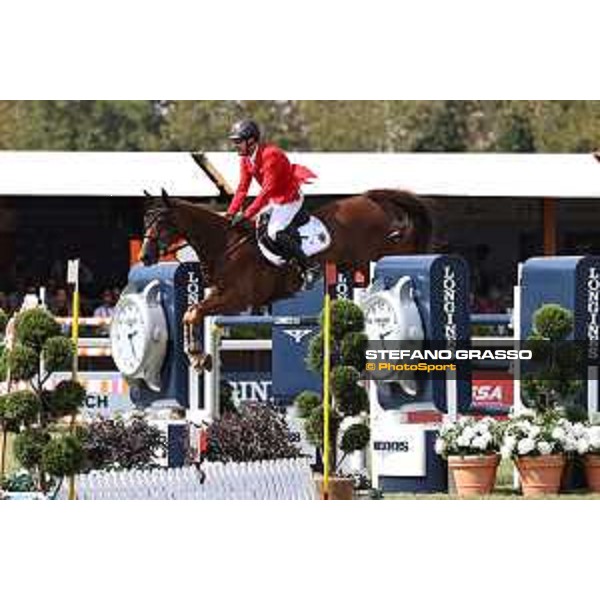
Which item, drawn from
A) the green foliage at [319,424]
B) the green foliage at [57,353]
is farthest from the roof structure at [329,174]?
the green foliage at [319,424]

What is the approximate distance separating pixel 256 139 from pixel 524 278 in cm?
151

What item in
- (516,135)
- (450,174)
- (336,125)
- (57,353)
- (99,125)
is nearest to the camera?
(57,353)

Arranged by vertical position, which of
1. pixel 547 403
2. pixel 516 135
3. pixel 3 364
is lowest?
pixel 547 403

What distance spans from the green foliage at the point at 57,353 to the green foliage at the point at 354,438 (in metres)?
1.44

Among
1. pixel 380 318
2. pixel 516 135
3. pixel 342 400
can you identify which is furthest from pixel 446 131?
pixel 342 400

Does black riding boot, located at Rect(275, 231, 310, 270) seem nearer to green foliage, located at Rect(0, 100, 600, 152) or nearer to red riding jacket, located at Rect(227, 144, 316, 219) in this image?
red riding jacket, located at Rect(227, 144, 316, 219)

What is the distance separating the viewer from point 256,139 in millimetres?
11734

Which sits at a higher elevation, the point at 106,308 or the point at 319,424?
the point at 106,308

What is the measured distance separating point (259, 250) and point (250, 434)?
3.06 ft

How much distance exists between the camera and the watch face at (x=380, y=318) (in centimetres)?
1164

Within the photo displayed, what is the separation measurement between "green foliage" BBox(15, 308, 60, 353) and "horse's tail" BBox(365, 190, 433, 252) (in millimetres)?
1763

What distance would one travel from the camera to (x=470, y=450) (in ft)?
38.7

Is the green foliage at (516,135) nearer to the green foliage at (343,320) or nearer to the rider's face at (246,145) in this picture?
the rider's face at (246,145)

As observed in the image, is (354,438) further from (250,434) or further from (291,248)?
(291,248)
